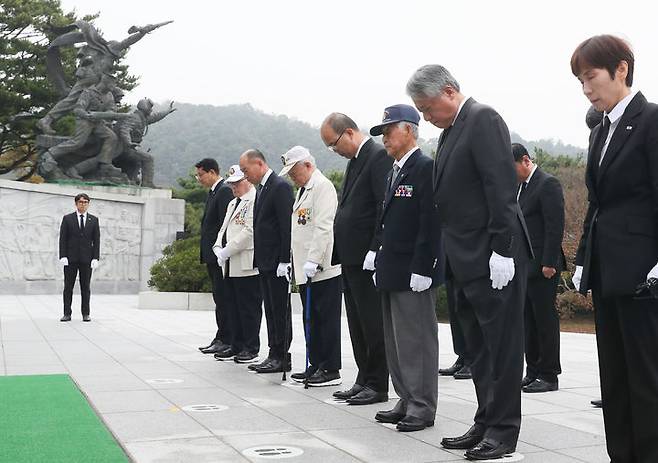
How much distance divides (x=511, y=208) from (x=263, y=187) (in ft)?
12.4

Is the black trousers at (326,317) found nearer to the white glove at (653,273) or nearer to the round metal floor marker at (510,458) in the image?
the round metal floor marker at (510,458)

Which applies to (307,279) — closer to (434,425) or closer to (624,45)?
(434,425)

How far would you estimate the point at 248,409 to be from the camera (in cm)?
506

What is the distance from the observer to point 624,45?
3.05m

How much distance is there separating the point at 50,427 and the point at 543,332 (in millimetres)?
3930

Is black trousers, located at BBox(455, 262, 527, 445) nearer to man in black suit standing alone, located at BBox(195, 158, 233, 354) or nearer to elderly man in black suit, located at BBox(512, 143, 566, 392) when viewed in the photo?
elderly man in black suit, located at BBox(512, 143, 566, 392)

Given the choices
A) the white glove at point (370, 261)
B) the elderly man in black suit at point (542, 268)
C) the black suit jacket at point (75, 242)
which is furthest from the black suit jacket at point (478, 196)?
the black suit jacket at point (75, 242)

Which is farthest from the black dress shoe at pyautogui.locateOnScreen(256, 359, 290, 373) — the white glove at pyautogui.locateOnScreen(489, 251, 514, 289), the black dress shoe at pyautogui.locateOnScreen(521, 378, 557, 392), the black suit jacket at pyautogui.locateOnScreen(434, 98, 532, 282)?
the white glove at pyautogui.locateOnScreen(489, 251, 514, 289)

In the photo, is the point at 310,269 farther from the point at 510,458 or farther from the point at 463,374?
the point at 510,458

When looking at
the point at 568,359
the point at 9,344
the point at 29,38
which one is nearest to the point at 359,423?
the point at 568,359

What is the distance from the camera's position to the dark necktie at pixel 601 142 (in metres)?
3.21

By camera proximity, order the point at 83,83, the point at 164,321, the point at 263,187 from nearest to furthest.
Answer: the point at 263,187
the point at 164,321
the point at 83,83

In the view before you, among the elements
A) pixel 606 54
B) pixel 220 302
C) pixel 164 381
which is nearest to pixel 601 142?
pixel 606 54

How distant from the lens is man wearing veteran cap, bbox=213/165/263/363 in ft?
24.7
